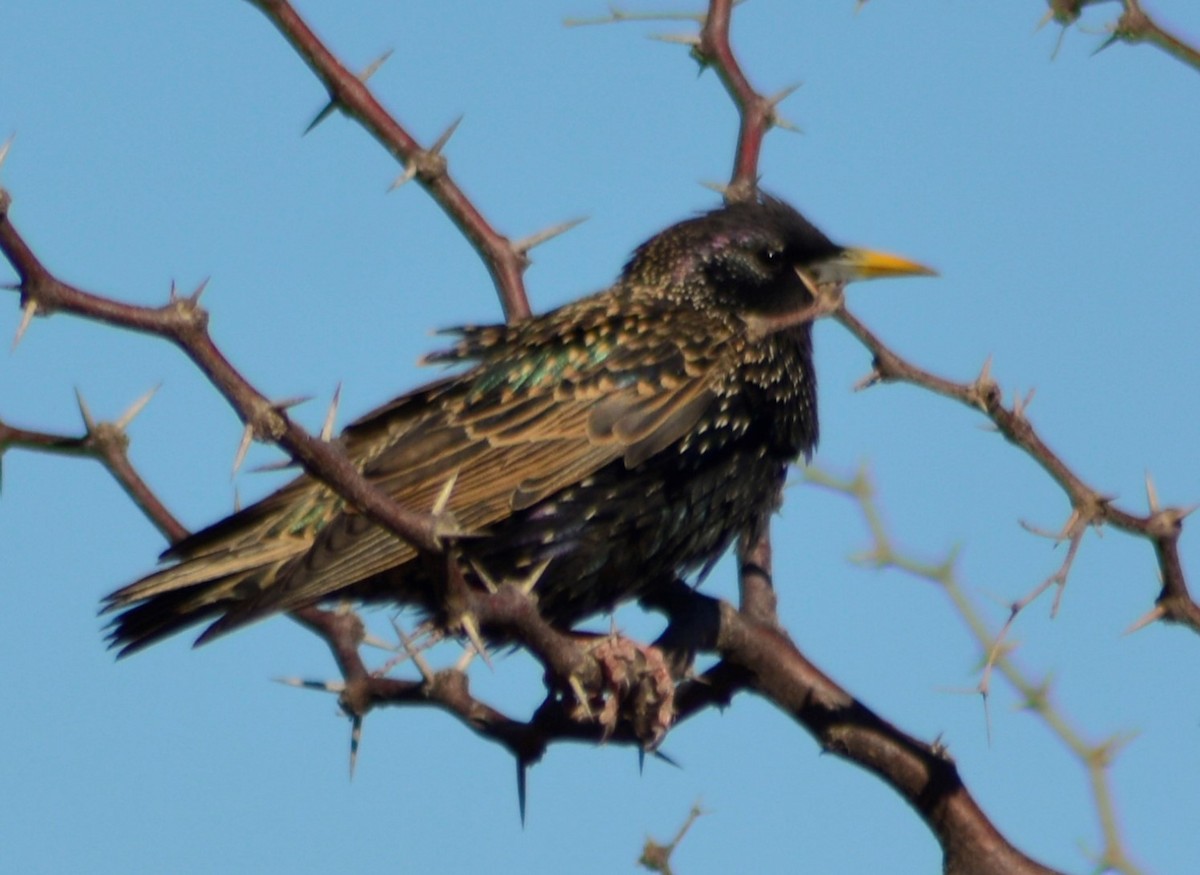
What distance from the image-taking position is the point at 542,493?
518cm

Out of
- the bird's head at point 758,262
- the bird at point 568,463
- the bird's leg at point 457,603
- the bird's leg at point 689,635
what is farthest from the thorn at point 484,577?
the bird's head at point 758,262

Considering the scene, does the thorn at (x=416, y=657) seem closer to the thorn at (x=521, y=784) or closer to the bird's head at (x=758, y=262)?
the thorn at (x=521, y=784)

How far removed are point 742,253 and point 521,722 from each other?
224 centimetres

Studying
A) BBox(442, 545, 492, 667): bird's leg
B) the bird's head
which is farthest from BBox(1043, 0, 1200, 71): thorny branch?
the bird's head

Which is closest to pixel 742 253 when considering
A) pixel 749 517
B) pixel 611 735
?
pixel 749 517

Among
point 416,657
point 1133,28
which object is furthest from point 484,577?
point 1133,28

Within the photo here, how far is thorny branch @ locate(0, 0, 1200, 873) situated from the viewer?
279 cm

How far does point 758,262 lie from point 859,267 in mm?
317

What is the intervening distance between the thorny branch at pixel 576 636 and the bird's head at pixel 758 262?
0.54 feet

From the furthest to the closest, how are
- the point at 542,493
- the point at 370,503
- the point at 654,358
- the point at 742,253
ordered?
the point at 742,253 < the point at 654,358 < the point at 542,493 < the point at 370,503

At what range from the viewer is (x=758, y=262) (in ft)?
19.6

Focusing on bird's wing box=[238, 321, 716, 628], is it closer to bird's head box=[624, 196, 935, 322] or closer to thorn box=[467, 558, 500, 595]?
thorn box=[467, 558, 500, 595]

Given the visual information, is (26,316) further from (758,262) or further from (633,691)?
(758,262)

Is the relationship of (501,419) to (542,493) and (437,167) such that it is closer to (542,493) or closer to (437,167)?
(542,493)
